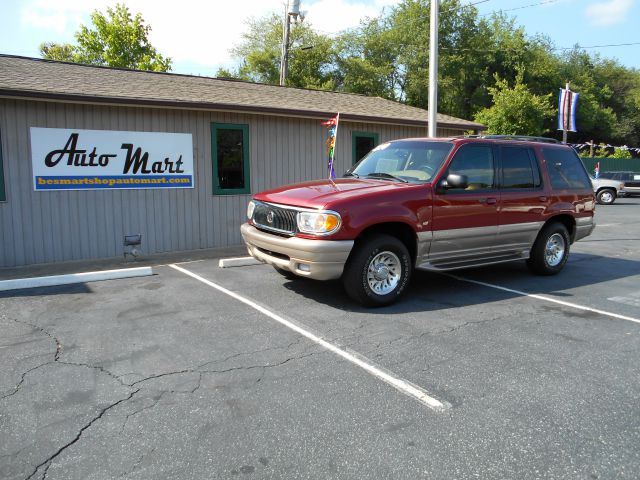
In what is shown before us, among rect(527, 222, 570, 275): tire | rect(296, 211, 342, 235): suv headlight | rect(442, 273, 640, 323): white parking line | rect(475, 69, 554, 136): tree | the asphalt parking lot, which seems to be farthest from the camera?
rect(475, 69, 554, 136): tree

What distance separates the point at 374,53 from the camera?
4991cm

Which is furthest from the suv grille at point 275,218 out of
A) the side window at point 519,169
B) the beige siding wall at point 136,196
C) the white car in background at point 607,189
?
the white car in background at point 607,189

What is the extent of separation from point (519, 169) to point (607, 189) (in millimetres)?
21281

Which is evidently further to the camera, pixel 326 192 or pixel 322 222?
pixel 326 192

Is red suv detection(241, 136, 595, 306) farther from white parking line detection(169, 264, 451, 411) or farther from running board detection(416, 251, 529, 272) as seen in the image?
white parking line detection(169, 264, 451, 411)

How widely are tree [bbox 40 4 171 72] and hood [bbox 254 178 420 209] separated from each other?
30924mm

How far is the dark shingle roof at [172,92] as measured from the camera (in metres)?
8.71

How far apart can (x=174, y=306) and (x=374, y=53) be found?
48373 millimetres

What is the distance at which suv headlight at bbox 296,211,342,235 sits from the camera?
543 centimetres

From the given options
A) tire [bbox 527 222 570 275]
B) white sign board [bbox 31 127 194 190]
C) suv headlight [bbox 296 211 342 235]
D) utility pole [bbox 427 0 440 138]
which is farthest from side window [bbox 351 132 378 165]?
suv headlight [bbox 296 211 342 235]

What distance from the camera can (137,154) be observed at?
9.55m

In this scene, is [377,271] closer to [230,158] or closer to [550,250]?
[550,250]

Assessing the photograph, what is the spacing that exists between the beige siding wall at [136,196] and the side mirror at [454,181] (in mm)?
5644

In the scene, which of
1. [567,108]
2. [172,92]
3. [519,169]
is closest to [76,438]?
[519,169]
